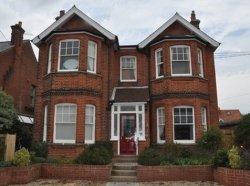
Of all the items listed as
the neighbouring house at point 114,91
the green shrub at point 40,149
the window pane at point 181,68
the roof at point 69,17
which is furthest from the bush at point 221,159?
the roof at point 69,17

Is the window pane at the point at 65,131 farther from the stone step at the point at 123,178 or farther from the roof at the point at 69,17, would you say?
the roof at the point at 69,17

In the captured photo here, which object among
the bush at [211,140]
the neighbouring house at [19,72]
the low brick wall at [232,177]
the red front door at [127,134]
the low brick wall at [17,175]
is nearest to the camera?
the low brick wall at [232,177]

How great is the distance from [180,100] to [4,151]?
993cm

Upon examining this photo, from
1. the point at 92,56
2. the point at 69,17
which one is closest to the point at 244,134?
the point at 92,56

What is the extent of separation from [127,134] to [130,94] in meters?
2.47

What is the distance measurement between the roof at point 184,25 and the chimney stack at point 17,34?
13.1 m

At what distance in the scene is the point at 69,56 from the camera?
18.9 meters

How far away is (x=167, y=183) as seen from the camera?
45.3ft

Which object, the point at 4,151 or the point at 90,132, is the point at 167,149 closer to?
the point at 90,132

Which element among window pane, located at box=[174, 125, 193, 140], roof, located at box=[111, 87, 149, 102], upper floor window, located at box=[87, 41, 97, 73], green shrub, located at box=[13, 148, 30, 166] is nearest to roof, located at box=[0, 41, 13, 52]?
upper floor window, located at box=[87, 41, 97, 73]

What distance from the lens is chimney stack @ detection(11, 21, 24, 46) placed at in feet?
93.9

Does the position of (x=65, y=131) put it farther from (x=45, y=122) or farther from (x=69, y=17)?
(x=69, y=17)

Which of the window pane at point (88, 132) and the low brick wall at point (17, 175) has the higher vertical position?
the window pane at point (88, 132)

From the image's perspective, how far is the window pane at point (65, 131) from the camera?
17.9 metres
